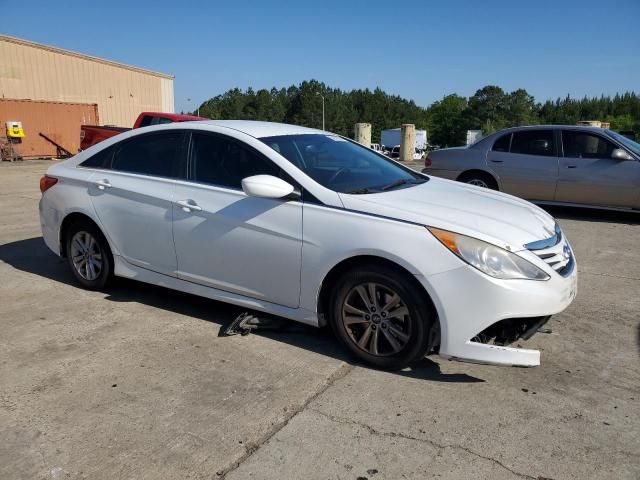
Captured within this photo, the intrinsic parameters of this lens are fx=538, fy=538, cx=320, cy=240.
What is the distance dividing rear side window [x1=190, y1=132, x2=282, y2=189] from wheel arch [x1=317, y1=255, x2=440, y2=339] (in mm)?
805

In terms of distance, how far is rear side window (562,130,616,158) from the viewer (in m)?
8.29

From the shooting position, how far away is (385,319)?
3.29 metres

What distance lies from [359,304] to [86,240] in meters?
2.70

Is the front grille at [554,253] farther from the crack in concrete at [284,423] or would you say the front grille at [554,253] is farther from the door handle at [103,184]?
the door handle at [103,184]

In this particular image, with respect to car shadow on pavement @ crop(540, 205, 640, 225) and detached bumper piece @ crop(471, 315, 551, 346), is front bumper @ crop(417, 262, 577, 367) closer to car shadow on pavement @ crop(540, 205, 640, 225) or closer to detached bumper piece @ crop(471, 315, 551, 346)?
detached bumper piece @ crop(471, 315, 551, 346)

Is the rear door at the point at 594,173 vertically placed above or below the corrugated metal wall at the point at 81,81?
below

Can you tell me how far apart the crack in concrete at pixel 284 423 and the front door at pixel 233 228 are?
549mm

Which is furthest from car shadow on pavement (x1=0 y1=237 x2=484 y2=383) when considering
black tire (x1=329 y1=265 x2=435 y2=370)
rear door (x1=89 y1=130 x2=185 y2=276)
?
rear door (x1=89 y1=130 x2=185 y2=276)

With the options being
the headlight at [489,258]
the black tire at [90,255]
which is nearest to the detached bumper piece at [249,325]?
the black tire at [90,255]

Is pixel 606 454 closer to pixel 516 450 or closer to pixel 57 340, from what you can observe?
pixel 516 450

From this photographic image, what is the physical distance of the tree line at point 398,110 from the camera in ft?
341

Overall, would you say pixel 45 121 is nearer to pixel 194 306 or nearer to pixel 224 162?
pixel 194 306

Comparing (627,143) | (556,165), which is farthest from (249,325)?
(627,143)

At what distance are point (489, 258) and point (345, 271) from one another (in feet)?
2.87
